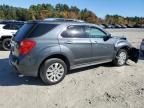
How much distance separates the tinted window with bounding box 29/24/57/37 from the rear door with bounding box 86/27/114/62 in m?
1.38

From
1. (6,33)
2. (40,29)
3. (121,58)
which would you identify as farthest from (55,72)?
(6,33)

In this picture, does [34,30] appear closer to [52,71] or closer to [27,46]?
[27,46]

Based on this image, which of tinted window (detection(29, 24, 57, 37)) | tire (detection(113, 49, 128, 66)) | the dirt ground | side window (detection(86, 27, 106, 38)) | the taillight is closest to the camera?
the dirt ground

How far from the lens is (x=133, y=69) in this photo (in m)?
7.77

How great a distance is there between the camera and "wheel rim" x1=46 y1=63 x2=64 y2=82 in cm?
604

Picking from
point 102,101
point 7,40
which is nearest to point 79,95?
point 102,101

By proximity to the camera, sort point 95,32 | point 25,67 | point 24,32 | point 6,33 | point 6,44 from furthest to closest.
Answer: point 6,44 < point 6,33 < point 95,32 < point 24,32 < point 25,67

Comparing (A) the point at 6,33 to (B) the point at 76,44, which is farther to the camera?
(A) the point at 6,33

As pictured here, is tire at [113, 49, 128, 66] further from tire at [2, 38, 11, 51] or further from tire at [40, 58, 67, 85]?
tire at [2, 38, 11, 51]

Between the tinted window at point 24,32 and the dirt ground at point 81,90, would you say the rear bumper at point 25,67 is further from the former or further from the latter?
the tinted window at point 24,32

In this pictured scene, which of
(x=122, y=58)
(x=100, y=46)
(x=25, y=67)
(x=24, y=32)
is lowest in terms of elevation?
(x=122, y=58)

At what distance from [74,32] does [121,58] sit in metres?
2.41

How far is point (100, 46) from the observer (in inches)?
284

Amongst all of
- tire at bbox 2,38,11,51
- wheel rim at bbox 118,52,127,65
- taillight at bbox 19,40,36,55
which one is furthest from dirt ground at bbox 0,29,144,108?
tire at bbox 2,38,11,51
